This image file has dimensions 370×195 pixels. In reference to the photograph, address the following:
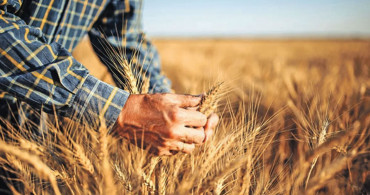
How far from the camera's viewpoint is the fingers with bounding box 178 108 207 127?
1.64ft

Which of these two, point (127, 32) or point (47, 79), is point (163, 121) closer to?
point (47, 79)

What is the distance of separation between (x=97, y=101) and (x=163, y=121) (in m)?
0.17

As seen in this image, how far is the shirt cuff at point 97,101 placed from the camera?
1.76 ft

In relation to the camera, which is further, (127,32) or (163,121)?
(127,32)

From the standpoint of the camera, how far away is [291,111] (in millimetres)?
1009

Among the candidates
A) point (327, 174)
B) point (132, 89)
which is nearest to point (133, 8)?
point (132, 89)

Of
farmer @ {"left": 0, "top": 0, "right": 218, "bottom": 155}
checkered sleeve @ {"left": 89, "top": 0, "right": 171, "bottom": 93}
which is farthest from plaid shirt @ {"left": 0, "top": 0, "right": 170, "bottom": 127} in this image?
checkered sleeve @ {"left": 89, "top": 0, "right": 171, "bottom": 93}

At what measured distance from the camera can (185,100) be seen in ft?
1.74

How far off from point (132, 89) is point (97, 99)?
9cm

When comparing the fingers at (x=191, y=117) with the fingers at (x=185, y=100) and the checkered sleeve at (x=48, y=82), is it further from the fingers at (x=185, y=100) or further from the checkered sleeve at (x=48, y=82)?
the checkered sleeve at (x=48, y=82)

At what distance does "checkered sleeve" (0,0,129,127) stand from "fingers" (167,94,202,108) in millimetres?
120

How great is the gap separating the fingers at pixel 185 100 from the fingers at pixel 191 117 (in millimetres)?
25

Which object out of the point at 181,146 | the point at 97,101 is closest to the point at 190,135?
the point at 181,146

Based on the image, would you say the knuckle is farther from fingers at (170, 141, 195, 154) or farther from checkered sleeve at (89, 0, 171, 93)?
checkered sleeve at (89, 0, 171, 93)
